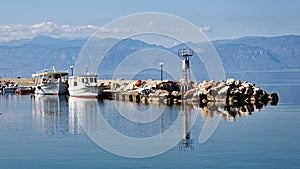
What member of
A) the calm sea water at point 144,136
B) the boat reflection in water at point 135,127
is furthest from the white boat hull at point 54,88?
the calm sea water at point 144,136

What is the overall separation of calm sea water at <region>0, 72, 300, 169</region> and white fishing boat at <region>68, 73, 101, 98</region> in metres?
18.6

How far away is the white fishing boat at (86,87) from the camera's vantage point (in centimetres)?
6584

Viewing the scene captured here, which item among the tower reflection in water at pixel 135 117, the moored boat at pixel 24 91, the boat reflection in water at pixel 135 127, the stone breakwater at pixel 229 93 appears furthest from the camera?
the moored boat at pixel 24 91

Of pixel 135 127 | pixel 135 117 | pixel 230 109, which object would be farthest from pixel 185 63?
pixel 135 127

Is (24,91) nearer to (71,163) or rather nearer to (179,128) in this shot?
(179,128)

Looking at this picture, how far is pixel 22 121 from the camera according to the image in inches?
1590

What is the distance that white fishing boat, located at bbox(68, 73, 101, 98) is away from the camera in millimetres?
65838

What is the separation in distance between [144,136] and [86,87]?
3504 cm

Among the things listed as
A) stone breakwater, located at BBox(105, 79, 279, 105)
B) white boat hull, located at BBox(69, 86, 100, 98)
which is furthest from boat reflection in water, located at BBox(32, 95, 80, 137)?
white boat hull, located at BBox(69, 86, 100, 98)

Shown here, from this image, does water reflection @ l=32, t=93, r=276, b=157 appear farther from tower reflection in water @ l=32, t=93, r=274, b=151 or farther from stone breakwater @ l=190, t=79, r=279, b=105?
stone breakwater @ l=190, t=79, r=279, b=105

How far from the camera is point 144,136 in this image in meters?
31.9

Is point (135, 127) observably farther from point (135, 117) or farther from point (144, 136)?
point (135, 117)

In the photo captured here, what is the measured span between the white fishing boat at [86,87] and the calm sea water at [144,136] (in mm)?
18555

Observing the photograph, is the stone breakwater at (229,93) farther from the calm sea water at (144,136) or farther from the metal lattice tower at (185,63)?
the calm sea water at (144,136)
